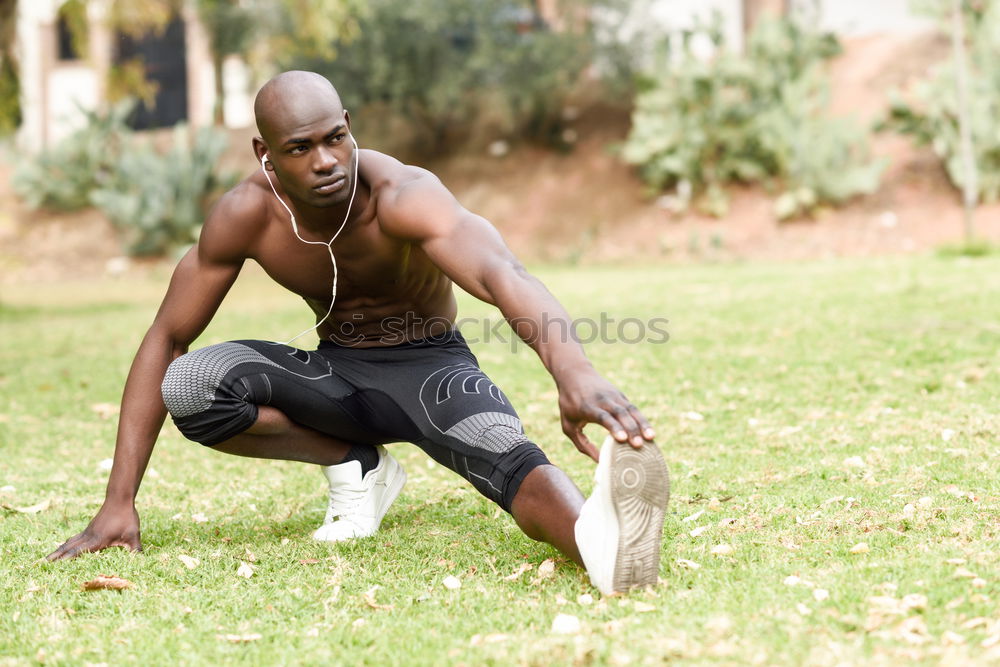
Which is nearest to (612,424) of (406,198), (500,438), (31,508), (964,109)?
(500,438)

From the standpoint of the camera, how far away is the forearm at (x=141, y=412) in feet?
11.5

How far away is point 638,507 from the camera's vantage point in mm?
2701

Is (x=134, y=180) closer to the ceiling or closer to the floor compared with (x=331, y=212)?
closer to the floor

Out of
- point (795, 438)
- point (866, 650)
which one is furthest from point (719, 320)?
point (866, 650)

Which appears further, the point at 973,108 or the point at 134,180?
the point at 134,180

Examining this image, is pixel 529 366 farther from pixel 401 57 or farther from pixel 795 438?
pixel 401 57

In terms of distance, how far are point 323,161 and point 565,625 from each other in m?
1.53

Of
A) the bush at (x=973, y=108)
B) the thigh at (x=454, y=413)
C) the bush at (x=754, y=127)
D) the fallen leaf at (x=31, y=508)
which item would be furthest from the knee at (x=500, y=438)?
the bush at (x=973, y=108)

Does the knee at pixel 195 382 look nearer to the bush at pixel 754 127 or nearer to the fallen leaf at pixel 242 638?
the fallen leaf at pixel 242 638

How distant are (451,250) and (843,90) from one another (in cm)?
1646

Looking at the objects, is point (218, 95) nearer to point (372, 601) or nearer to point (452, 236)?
point (452, 236)

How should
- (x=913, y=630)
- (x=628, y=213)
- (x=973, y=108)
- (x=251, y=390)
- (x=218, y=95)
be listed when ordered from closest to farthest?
(x=913, y=630) → (x=251, y=390) → (x=973, y=108) → (x=628, y=213) → (x=218, y=95)

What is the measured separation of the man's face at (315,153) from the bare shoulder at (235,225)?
8.6 inches

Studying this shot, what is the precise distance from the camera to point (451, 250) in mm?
3123
